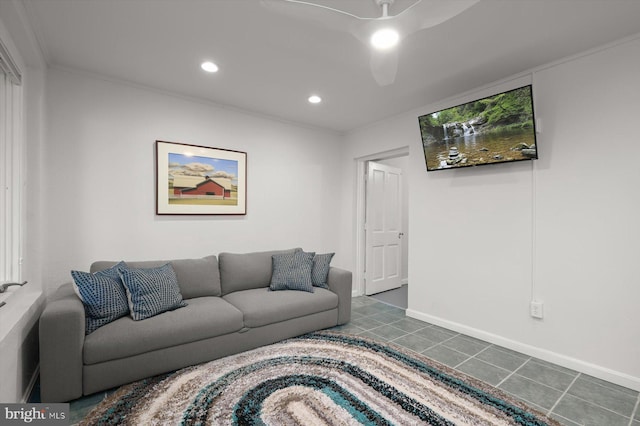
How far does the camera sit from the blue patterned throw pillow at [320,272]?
11.1ft

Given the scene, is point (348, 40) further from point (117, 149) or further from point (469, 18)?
point (117, 149)

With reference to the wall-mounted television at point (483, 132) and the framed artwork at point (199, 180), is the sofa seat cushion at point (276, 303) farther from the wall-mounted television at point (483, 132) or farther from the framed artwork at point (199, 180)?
the wall-mounted television at point (483, 132)

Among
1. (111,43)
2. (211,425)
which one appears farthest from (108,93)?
(211,425)

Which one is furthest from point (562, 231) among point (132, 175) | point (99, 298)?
point (132, 175)

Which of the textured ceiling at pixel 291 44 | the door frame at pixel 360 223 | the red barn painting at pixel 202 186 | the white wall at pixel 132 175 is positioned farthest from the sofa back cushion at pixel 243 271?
the textured ceiling at pixel 291 44

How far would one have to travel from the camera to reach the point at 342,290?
3.29 meters

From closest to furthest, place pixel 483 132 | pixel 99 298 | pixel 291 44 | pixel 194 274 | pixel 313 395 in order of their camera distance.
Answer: pixel 313 395 < pixel 99 298 < pixel 291 44 < pixel 483 132 < pixel 194 274

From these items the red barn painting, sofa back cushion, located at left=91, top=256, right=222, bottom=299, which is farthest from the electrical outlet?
the red barn painting

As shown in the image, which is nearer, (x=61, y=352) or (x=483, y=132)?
(x=61, y=352)

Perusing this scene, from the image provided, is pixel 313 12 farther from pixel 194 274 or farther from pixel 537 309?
pixel 537 309

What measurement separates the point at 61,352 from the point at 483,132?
3600 mm

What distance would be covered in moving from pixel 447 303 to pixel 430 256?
534 millimetres

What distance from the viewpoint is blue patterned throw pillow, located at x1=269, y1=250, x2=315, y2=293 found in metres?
3.20

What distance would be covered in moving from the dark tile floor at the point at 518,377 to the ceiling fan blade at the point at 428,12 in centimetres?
236
